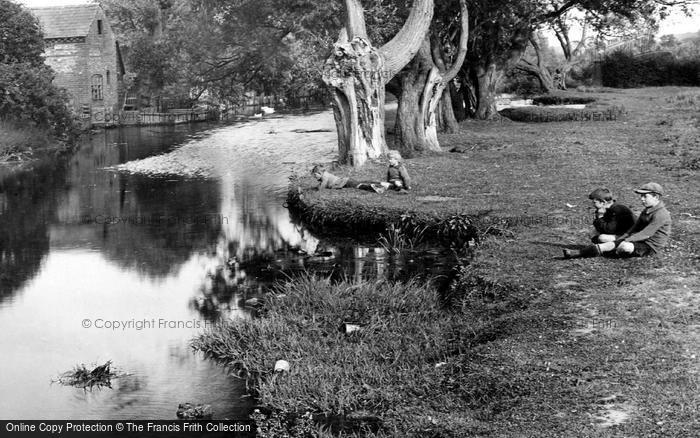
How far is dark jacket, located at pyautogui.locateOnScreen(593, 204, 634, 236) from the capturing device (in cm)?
1289

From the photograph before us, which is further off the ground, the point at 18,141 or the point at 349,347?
the point at 18,141

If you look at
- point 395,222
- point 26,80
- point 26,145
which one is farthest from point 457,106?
point 395,222

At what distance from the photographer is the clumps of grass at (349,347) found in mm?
9445

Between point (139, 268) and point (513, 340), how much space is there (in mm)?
8870

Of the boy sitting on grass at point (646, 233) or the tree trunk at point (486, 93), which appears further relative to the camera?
the tree trunk at point (486, 93)

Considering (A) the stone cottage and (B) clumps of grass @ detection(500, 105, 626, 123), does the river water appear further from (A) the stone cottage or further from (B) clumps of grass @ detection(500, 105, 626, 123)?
(A) the stone cottage

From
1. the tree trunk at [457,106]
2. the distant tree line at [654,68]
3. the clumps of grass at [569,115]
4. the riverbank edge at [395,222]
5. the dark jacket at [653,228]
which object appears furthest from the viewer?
the distant tree line at [654,68]

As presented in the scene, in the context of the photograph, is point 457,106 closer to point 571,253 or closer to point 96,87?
point 96,87

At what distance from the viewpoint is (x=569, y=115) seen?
130 ft

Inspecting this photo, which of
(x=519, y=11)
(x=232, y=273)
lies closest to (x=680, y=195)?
(x=232, y=273)

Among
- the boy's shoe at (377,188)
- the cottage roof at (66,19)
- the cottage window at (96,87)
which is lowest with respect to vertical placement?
the boy's shoe at (377,188)

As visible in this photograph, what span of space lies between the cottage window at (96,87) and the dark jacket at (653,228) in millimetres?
44752

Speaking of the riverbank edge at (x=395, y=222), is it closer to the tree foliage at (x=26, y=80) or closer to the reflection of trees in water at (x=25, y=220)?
the reflection of trees in water at (x=25, y=220)

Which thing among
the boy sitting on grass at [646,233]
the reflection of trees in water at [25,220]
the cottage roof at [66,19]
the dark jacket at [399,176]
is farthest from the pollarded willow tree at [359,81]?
the cottage roof at [66,19]
